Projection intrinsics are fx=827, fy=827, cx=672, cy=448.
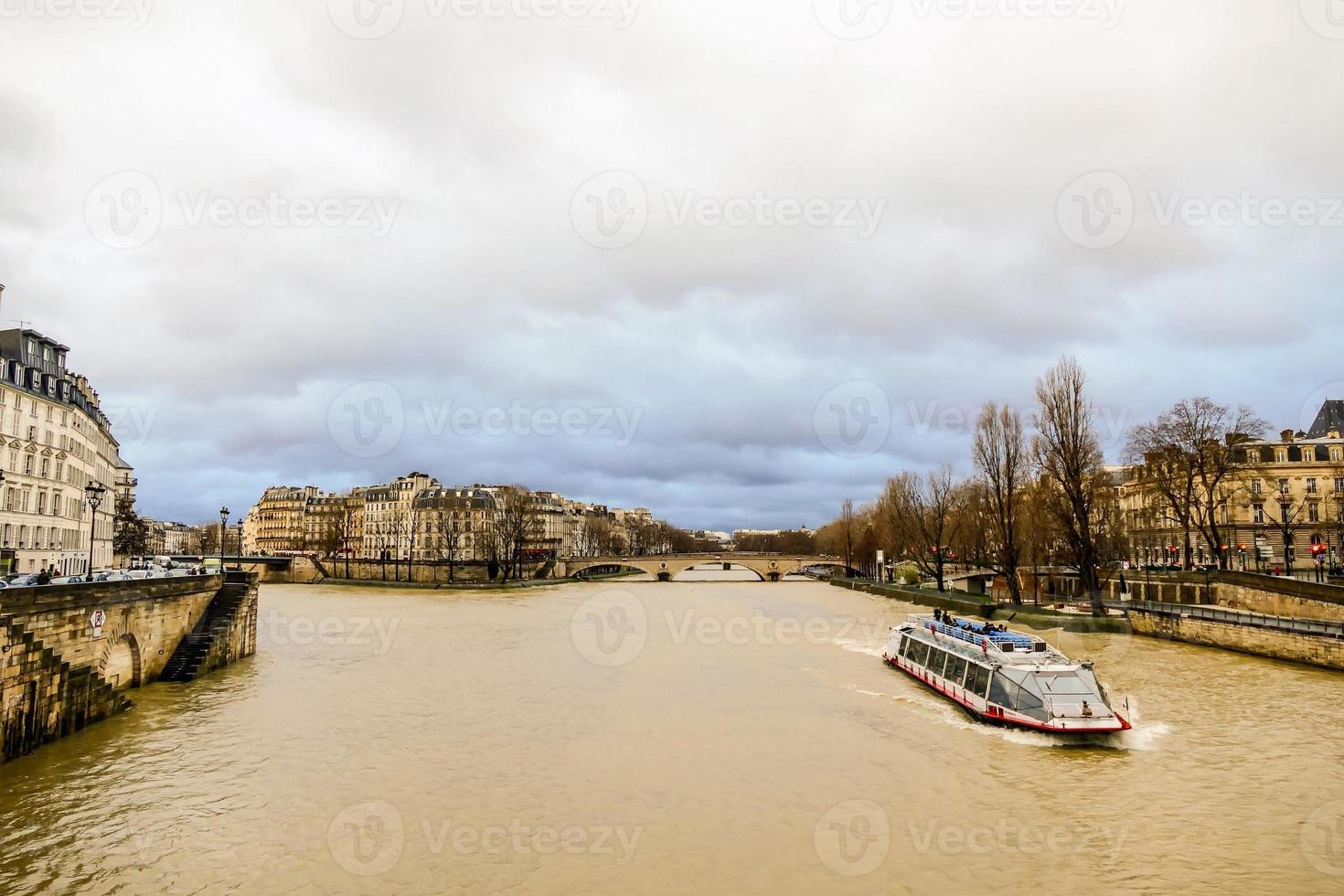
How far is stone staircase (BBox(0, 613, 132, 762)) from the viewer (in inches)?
653

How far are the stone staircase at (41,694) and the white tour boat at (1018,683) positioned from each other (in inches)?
880

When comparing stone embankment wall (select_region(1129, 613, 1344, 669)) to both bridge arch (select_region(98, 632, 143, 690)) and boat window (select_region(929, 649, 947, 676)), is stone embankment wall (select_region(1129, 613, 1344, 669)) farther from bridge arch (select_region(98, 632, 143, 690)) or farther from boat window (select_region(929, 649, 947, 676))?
bridge arch (select_region(98, 632, 143, 690))

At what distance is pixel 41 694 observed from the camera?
18.1 meters

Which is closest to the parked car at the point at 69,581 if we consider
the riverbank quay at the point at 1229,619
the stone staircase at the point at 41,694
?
the stone staircase at the point at 41,694

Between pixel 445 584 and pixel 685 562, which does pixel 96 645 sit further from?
pixel 685 562

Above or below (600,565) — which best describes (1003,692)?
above

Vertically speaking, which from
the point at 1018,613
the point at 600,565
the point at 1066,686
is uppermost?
the point at 1066,686

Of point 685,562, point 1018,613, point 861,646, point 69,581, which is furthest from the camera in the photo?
point 685,562

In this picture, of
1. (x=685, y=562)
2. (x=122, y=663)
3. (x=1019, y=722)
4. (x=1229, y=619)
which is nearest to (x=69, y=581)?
(x=122, y=663)

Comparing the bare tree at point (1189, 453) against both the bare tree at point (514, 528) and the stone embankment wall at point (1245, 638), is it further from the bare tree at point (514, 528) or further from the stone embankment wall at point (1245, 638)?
the bare tree at point (514, 528)

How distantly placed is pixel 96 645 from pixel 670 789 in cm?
1577

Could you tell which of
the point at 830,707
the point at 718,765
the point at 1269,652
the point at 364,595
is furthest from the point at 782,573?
the point at 718,765

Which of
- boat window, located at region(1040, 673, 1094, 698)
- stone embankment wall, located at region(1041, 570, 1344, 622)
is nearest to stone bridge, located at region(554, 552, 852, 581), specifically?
stone embankment wall, located at region(1041, 570, 1344, 622)

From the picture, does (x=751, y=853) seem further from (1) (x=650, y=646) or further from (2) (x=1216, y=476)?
(2) (x=1216, y=476)
